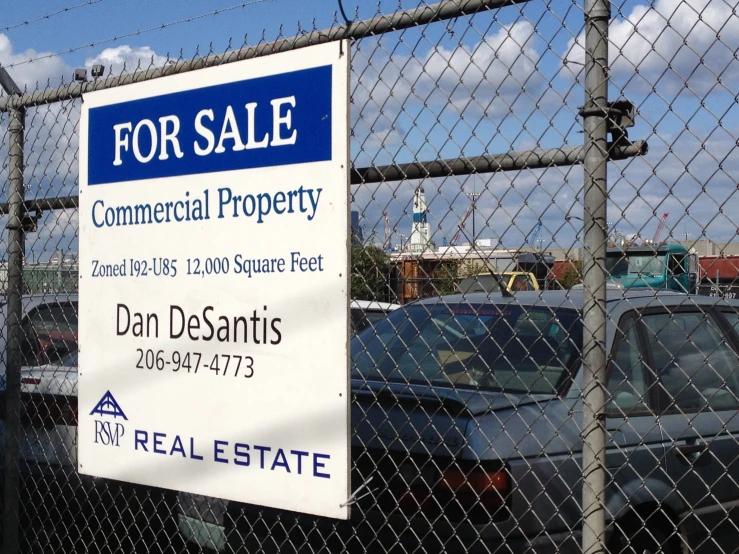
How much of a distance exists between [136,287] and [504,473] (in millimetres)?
1512

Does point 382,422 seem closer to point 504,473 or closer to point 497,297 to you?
point 504,473

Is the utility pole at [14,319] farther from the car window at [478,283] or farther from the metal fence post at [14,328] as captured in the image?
the car window at [478,283]

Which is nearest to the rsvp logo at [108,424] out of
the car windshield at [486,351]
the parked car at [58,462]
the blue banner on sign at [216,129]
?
the blue banner on sign at [216,129]

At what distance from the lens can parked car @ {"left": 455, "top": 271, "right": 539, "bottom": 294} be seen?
3041 mm

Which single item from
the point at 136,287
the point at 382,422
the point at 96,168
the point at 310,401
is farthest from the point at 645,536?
the point at 96,168

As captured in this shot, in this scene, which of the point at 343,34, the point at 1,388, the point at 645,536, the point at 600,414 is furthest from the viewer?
the point at 1,388

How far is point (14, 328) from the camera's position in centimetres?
382

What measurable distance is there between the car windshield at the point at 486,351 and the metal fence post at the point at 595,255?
0.93m

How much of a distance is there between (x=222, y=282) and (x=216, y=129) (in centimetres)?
54

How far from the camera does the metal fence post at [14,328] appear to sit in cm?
381

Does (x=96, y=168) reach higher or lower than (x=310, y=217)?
higher

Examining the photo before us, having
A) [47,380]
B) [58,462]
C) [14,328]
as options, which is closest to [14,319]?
[14,328]

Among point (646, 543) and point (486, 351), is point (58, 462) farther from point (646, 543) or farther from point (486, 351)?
point (646, 543)

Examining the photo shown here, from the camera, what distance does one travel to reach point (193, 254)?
2971 millimetres
